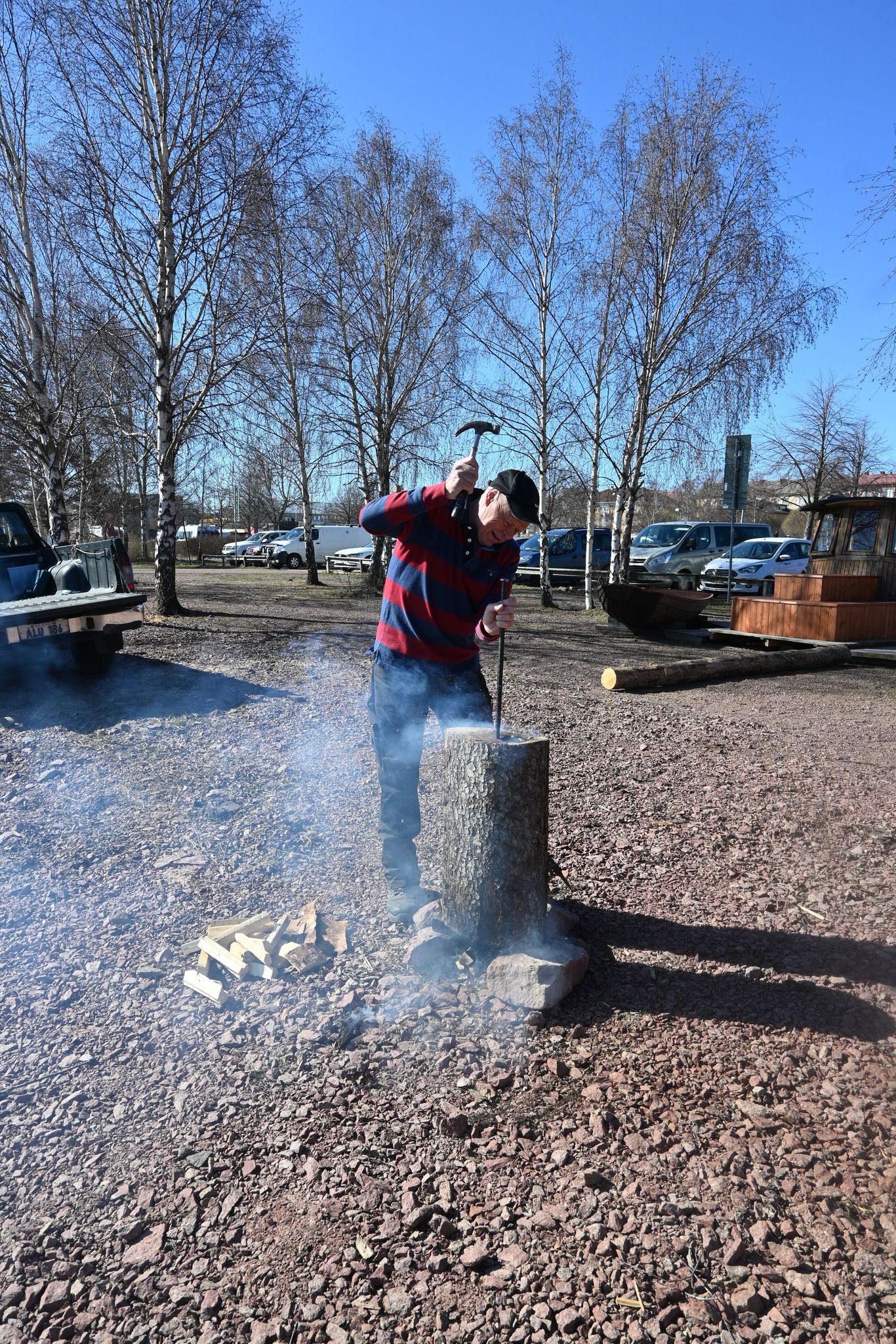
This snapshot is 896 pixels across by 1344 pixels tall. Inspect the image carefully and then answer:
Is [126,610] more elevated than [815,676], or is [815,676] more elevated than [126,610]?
[126,610]

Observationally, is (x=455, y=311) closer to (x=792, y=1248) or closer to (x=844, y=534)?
(x=844, y=534)

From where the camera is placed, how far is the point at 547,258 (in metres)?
14.4

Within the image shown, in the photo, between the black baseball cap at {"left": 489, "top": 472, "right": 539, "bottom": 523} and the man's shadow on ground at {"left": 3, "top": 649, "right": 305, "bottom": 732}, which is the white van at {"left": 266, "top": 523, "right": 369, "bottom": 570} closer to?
the man's shadow on ground at {"left": 3, "top": 649, "right": 305, "bottom": 732}

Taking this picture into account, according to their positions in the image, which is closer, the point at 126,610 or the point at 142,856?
the point at 142,856

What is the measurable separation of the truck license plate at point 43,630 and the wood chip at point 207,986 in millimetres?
4426

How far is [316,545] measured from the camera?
29938 millimetres

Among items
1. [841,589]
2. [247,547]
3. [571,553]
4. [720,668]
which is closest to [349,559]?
[571,553]

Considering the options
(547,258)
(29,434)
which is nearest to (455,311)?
(547,258)

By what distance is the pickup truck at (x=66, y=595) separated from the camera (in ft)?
21.7

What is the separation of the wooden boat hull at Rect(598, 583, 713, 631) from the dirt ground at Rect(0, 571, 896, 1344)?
7710 mm

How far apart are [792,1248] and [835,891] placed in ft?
6.77

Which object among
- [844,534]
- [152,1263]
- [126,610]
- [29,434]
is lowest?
[152,1263]

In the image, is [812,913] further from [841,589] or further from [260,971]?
[841,589]

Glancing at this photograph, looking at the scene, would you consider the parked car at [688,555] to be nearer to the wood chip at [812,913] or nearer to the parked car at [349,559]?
the parked car at [349,559]
